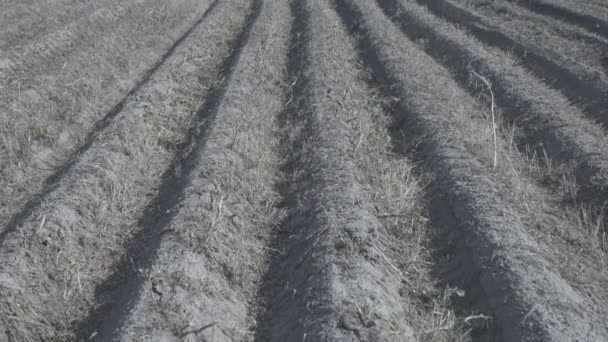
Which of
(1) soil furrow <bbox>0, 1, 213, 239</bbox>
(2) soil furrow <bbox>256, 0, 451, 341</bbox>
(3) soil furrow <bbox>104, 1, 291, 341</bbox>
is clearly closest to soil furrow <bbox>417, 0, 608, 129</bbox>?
(2) soil furrow <bbox>256, 0, 451, 341</bbox>

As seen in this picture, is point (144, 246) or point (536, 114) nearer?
point (144, 246)

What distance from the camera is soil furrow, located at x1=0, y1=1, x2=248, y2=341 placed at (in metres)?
3.90

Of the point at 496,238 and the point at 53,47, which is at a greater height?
the point at 496,238

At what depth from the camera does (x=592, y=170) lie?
5.45m

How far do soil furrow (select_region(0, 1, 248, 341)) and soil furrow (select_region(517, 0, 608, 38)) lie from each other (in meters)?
7.99

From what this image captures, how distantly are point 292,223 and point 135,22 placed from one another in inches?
320

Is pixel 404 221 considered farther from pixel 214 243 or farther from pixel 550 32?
pixel 550 32

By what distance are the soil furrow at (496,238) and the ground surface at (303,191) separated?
0.06 feet

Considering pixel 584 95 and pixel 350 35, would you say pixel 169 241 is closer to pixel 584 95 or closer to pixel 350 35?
pixel 584 95

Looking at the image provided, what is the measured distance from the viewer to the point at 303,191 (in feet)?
17.1

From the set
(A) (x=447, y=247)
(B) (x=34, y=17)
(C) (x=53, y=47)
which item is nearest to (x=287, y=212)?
Result: (A) (x=447, y=247)

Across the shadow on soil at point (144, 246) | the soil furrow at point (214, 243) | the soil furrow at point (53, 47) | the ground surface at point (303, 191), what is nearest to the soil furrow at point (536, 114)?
the ground surface at point (303, 191)

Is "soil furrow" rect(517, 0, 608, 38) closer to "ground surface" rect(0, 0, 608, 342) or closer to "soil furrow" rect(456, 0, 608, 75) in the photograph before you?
"soil furrow" rect(456, 0, 608, 75)

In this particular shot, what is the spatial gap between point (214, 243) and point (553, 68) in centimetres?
648
